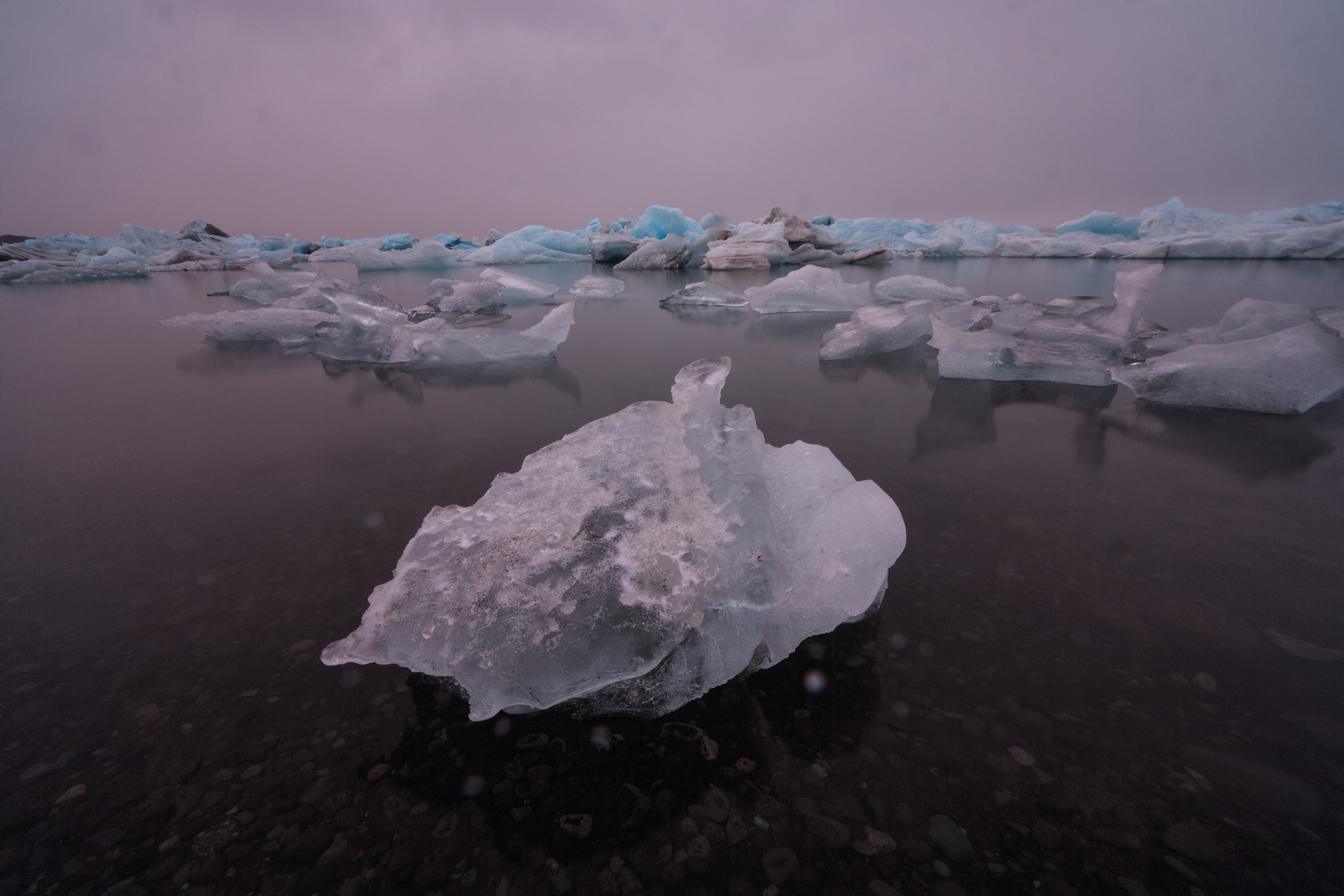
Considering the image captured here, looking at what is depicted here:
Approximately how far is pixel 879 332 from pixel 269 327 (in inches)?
204

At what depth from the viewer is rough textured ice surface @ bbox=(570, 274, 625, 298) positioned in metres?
7.60

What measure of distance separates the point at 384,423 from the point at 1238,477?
10.9 ft

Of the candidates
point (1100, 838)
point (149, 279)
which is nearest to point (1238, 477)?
point (1100, 838)

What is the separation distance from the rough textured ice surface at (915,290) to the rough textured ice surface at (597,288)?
380cm

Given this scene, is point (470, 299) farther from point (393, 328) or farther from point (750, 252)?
point (750, 252)

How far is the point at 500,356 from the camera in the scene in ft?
11.8

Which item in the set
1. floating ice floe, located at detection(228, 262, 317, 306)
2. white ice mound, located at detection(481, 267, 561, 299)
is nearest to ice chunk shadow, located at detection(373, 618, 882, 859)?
white ice mound, located at detection(481, 267, 561, 299)

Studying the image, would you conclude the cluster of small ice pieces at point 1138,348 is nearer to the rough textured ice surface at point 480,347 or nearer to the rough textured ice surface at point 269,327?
the rough textured ice surface at point 480,347

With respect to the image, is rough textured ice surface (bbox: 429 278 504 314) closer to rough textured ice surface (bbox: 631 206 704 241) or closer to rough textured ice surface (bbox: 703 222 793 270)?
rough textured ice surface (bbox: 703 222 793 270)

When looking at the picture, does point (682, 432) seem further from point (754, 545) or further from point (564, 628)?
point (564, 628)

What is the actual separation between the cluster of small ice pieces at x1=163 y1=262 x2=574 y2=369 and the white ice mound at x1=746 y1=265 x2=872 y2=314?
8.75ft

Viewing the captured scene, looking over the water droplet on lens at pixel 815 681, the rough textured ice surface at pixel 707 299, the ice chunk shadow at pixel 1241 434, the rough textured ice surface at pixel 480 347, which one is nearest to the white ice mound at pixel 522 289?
the rough textured ice surface at pixel 707 299

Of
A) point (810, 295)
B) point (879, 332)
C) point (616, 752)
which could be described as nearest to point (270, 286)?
point (810, 295)

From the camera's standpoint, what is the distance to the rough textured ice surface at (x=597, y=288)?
24.9ft
